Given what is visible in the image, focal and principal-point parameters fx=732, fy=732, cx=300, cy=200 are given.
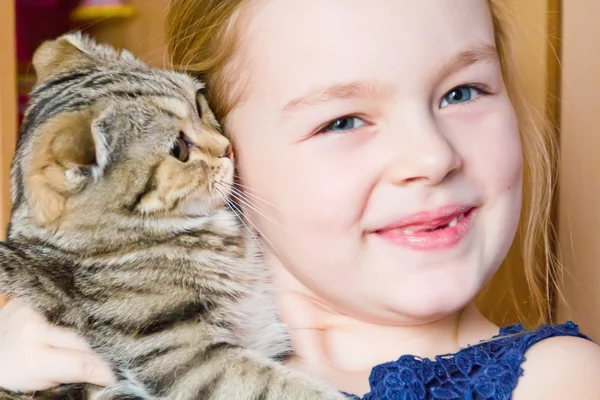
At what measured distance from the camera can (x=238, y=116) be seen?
3.88ft

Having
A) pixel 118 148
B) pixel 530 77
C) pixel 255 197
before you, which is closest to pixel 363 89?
pixel 255 197

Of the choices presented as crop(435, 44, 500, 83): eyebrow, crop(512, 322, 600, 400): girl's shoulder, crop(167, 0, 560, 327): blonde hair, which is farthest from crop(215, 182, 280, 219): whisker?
crop(512, 322, 600, 400): girl's shoulder

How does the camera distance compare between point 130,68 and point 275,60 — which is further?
point 130,68

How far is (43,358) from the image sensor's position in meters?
1.09

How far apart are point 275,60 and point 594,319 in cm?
121

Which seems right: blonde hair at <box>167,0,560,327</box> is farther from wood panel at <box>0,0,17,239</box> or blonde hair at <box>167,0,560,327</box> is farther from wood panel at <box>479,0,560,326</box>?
wood panel at <box>0,0,17,239</box>

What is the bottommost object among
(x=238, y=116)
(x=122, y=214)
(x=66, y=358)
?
(x=66, y=358)

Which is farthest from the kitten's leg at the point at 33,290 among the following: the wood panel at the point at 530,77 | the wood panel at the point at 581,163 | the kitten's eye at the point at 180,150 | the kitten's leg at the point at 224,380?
the wood panel at the point at 581,163

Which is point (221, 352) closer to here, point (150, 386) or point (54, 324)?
point (150, 386)

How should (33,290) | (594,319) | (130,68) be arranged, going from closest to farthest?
(33,290) < (130,68) < (594,319)

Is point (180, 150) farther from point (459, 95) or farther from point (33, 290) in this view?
point (459, 95)

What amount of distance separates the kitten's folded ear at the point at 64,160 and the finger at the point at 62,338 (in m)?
0.16

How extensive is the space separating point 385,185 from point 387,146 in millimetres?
56

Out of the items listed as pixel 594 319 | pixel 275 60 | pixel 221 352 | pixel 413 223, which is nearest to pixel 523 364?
pixel 413 223
